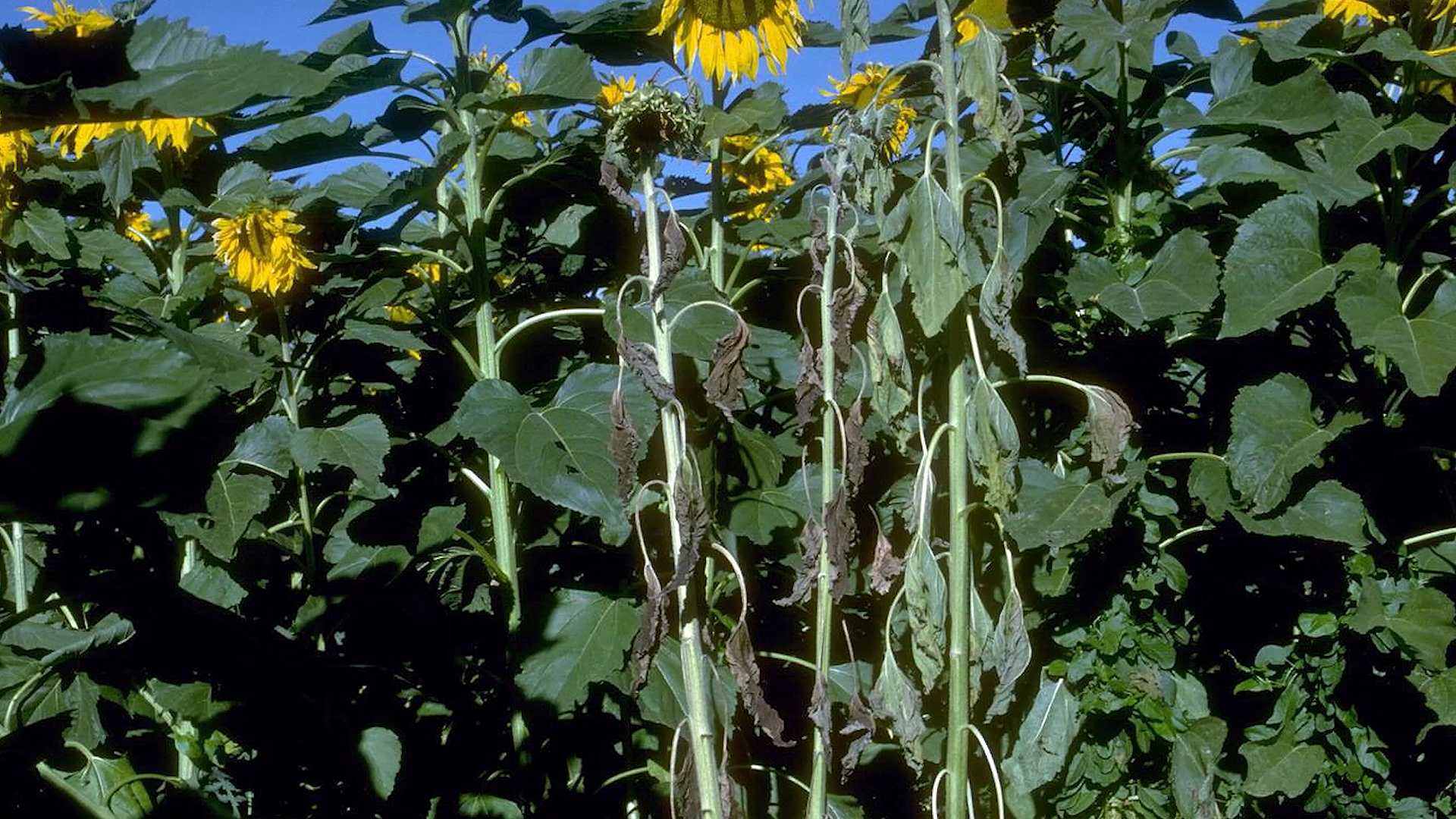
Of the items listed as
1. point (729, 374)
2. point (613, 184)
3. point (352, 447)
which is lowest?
point (352, 447)

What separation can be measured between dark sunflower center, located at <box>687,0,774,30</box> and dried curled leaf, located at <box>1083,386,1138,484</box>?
0.90m

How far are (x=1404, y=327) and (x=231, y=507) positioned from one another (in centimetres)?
191

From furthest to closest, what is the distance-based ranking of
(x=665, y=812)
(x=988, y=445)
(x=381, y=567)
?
(x=665, y=812), (x=381, y=567), (x=988, y=445)

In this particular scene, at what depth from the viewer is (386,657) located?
2082mm

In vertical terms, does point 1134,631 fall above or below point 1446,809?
above

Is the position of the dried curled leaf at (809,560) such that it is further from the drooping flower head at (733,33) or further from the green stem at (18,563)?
the green stem at (18,563)

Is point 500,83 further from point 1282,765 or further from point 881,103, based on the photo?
point 1282,765

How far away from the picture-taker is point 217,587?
212 centimetres

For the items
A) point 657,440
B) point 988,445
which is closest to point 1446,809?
point 988,445

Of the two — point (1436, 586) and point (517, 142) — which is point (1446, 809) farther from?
point (517, 142)

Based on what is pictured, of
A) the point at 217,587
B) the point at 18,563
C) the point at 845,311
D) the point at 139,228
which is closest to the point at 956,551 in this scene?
the point at 845,311

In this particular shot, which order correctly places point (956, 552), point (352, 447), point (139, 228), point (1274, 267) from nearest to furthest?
point (956, 552) → point (1274, 267) → point (352, 447) → point (139, 228)

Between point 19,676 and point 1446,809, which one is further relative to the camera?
point 1446,809

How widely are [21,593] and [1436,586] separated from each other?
2.40 meters
